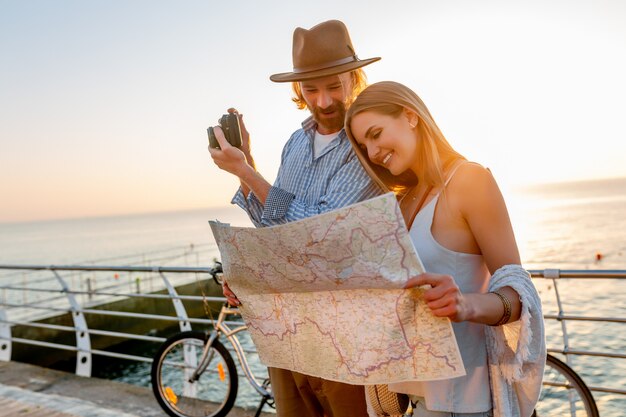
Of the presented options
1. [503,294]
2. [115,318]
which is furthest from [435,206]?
[115,318]

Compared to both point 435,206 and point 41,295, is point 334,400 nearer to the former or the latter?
point 435,206

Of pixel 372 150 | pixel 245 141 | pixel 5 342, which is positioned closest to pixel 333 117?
pixel 245 141

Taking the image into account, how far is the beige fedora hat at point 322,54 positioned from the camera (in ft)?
5.70

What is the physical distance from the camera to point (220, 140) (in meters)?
1.63

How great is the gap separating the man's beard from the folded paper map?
1.82ft

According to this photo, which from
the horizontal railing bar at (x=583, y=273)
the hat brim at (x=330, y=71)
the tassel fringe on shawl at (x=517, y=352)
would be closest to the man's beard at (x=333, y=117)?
the hat brim at (x=330, y=71)

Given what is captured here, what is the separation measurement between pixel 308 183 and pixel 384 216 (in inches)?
30.0

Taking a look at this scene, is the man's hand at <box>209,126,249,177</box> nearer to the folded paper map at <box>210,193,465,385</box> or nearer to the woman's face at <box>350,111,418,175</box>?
the folded paper map at <box>210,193,465,385</box>

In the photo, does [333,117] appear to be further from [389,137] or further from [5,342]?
[5,342]

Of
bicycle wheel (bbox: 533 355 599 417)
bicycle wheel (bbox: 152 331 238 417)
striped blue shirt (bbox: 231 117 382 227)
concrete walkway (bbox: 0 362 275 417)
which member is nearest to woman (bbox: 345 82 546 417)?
striped blue shirt (bbox: 231 117 382 227)

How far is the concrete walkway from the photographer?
3902 millimetres

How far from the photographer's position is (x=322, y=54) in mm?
1777

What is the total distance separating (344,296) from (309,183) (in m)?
0.64

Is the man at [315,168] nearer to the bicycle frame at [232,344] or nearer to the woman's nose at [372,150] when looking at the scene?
the woman's nose at [372,150]
